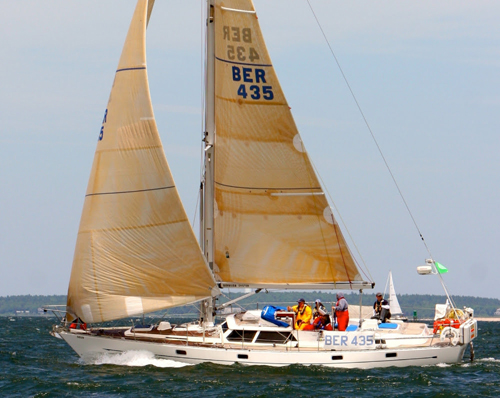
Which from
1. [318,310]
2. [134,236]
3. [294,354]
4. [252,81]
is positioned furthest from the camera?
[252,81]

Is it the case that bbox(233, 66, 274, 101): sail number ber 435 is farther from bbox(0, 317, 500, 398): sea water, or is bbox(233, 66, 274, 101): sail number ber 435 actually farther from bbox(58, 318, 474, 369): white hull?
bbox(0, 317, 500, 398): sea water

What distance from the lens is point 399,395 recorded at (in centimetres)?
1755

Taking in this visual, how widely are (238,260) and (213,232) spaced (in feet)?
3.29

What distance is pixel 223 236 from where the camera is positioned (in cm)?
2181

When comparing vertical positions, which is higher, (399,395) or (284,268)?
(284,268)

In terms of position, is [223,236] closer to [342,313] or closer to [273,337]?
[273,337]

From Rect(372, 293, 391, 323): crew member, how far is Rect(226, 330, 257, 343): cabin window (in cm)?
436

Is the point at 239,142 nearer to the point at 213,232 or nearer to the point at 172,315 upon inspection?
the point at 213,232

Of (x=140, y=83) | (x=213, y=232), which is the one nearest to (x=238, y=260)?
(x=213, y=232)

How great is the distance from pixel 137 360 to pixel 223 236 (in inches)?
155

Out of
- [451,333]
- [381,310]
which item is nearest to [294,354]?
[451,333]

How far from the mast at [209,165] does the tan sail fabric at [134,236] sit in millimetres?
1176

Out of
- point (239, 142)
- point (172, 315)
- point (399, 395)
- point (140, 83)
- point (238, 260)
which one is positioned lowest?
point (399, 395)

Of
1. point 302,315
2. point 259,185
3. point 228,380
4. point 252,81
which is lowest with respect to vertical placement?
point 228,380
